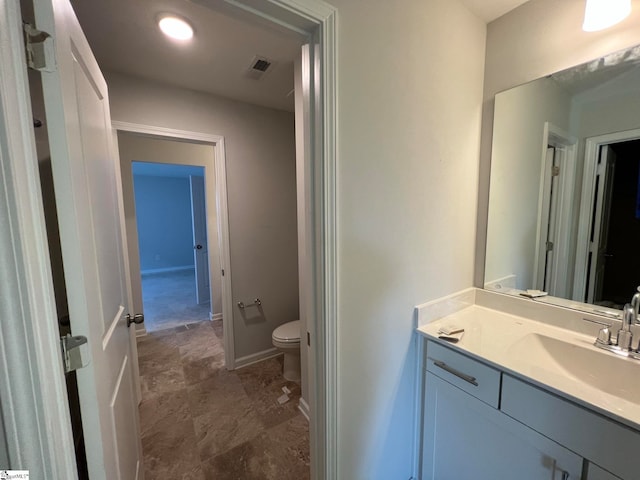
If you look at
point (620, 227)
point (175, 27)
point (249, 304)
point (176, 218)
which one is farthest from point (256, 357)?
point (176, 218)

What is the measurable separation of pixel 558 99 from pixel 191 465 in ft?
9.04

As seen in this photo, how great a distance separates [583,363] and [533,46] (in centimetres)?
149

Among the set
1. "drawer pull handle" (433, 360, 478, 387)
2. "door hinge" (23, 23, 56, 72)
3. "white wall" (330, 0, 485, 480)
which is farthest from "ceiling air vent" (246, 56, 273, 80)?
"drawer pull handle" (433, 360, 478, 387)

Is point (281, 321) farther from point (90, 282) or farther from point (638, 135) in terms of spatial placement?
point (638, 135)

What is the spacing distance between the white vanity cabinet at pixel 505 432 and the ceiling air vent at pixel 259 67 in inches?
74.9

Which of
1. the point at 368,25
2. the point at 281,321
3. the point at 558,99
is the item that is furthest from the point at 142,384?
the point at 558,99

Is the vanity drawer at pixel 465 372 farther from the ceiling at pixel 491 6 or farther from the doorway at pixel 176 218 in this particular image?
the doorway at pixel 176 218

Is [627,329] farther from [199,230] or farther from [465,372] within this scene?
[199,230]

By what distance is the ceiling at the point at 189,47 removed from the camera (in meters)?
1.25

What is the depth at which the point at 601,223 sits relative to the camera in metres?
1.19

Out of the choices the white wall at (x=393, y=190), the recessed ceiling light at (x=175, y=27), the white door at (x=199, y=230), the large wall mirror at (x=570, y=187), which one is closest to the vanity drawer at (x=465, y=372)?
the white wall at (x=393, y=190)

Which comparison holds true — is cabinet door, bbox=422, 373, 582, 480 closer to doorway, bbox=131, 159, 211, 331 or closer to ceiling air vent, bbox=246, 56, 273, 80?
ceiling air vent, bbox=246, 56, 273, 80

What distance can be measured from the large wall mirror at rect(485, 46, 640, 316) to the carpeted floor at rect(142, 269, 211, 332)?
12.0ft

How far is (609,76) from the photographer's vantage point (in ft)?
3.70
